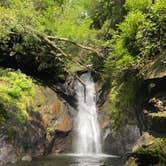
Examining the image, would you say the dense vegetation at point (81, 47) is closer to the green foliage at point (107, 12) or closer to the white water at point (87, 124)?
the green foliage at point (107, 12)

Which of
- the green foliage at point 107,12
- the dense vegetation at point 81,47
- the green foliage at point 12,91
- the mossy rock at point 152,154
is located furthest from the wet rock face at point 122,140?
the mossy rock at point 152,154

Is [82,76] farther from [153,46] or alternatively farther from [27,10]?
[153,46]

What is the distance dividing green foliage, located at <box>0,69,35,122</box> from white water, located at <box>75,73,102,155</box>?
6.99 meters

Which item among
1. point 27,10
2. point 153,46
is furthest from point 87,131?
point 153,46

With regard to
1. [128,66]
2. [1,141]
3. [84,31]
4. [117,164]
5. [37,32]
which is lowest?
[117,164]

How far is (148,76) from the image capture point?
14.6 metres

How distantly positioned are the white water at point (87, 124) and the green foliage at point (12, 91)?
699 centimetres

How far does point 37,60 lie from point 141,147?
49.2 ft

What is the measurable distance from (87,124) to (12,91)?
11777 millimetres

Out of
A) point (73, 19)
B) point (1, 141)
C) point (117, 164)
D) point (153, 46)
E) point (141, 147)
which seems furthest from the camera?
point (73, 19)

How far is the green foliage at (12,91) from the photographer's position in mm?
19438

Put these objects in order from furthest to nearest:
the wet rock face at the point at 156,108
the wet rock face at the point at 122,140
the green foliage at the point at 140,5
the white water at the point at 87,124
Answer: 1. the white water at the point at 87,124
2. the wet rock face at the point at 122,140
3. the green foliage at the point at 140,5
4. the wet rock face at the point at 156,108

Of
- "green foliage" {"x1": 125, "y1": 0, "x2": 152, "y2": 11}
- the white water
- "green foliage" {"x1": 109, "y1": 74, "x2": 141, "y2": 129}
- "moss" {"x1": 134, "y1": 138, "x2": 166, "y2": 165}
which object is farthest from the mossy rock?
the white water

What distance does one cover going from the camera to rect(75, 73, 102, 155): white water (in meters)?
28.5
